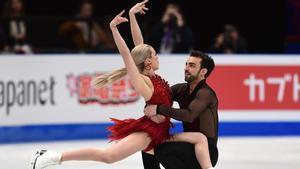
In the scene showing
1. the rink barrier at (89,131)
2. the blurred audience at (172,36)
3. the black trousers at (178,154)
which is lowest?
the rink barrier at (89,131)

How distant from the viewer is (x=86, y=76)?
36.9 feet

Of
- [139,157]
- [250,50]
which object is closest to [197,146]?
[139,157]

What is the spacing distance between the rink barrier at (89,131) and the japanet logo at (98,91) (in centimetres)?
33

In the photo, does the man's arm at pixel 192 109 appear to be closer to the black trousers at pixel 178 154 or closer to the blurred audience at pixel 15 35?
the black trousers at pixel 178 154

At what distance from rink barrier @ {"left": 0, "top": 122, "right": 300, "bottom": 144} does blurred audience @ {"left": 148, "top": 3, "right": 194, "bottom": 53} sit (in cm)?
129

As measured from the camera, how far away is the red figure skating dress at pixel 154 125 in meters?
6.52

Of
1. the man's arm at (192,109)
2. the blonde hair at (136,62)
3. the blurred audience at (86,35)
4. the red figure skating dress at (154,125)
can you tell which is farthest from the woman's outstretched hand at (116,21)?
the blurred audience at (86,35)

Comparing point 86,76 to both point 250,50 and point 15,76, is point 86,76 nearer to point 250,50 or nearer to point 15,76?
point 15,76

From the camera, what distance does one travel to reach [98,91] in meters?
11.2

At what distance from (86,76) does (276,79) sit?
261 cm

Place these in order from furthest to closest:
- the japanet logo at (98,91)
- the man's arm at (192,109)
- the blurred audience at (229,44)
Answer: the blurred audience at (229,44) → the japanet logo at (98,91) → the man's arm at (192,109)

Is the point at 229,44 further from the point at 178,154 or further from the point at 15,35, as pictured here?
the point at 178,154

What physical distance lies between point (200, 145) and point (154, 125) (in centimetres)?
37

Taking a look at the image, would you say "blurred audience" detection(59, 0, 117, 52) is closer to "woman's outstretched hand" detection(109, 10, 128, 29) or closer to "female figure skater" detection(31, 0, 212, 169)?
"female figure skater" detection(31, 0, 212, 169)
